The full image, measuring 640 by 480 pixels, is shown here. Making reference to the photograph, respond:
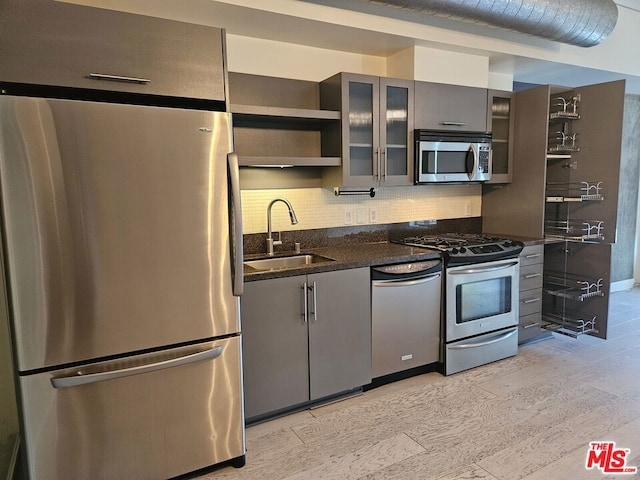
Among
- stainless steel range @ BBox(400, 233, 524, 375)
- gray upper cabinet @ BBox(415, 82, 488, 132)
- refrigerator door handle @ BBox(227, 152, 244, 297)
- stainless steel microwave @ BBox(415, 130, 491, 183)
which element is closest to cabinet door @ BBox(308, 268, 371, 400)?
refrigerator door handle @ BBox(227, 152, 244, 297)

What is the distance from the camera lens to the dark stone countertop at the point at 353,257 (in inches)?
95.4

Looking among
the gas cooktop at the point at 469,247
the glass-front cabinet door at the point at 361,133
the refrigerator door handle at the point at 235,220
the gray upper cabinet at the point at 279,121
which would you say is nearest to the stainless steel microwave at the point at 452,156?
the glass-front cabinet door at the point at 361,133

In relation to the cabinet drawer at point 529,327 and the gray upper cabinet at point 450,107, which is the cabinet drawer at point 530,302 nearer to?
the cabinet drawer at point 529,327

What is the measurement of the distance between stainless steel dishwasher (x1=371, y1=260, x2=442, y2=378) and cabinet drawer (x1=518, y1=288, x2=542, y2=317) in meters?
0.95

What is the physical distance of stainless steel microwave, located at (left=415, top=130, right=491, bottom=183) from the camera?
3195 mm

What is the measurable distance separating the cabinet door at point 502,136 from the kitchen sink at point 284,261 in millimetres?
1741

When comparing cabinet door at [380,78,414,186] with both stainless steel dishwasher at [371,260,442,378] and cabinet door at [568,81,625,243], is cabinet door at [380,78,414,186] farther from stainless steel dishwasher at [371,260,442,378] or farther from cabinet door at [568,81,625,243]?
cabinet door at [568,81,625,243]

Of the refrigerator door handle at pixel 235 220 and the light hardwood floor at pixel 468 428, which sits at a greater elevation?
the refrigerator door handle at pixel 235 220

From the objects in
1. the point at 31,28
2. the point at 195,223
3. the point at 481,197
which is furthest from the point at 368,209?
the point at 31,28

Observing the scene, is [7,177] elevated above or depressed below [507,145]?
below

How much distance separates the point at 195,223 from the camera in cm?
192

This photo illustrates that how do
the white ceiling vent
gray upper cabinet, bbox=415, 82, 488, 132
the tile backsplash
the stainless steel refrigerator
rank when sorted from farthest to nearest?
1. gray upper cabinet, bbox=415, 82, 488, 132
2. the tile backsplash
3. the white ceiling vent
4. the stainless steel refrigerator

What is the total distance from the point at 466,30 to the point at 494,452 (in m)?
2.85

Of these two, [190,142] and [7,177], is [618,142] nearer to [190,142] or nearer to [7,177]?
[190,142]
